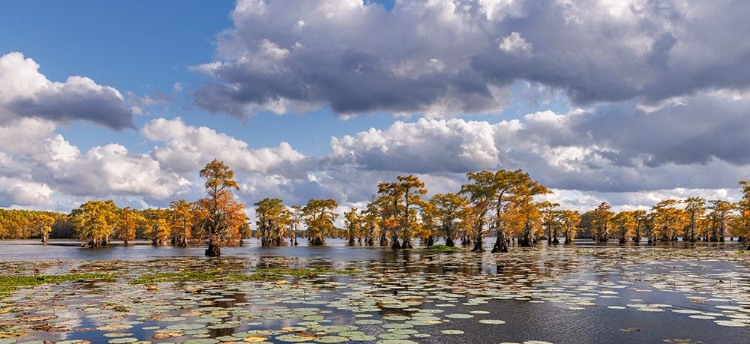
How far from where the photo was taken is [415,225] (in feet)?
217

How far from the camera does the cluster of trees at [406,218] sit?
46.1 m

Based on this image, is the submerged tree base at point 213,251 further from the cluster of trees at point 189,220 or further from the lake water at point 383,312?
the lake water at point 383,312

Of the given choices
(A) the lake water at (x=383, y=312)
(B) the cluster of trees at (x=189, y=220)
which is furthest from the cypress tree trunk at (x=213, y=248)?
(A) the lake water at (x=383, y=312)

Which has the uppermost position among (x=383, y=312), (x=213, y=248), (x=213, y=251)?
(x=383, y=312)

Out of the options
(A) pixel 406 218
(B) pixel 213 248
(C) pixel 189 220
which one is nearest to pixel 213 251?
(B) pixel 213 248

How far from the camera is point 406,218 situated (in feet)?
220

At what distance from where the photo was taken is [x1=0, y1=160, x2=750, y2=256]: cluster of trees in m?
46.1

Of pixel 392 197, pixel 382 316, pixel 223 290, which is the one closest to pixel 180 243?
pixel 392 197

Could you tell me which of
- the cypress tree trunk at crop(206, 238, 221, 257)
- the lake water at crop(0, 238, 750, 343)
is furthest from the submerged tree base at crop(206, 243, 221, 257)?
the lake water at crop(0, 238, 750, 343)

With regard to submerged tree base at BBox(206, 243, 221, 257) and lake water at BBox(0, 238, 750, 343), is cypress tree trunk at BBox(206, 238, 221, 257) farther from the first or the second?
lake water at BBox(0, 238, 750, 343)

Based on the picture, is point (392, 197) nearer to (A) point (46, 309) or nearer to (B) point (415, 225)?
(B) point (415, 225)

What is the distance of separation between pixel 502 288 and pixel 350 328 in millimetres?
9490

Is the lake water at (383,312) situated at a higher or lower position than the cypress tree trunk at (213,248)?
higher

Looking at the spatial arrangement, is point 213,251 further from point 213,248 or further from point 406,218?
point 406,218
